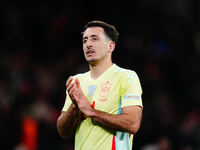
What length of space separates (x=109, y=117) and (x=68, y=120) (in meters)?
0.50

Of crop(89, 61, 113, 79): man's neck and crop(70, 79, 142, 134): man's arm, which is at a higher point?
crop(89, 61, 113, 79): man's neck

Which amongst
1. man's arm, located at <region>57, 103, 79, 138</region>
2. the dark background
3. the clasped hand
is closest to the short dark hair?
the clasped hand

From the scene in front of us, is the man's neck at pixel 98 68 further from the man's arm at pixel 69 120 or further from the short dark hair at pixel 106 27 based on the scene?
the man's arm at pixel 69 120

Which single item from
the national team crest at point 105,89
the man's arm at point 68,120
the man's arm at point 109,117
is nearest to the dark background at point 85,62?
the man's arm at point 68,120

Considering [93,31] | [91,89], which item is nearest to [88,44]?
[93,31]

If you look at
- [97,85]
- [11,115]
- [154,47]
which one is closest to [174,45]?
[154,47]

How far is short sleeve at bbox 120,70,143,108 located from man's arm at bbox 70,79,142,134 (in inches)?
2.8

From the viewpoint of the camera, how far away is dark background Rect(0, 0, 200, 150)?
8.91 meters

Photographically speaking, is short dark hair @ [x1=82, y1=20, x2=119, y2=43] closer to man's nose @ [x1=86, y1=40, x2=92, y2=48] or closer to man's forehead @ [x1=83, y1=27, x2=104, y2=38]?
man's forehead @ [x1=83, y1=27, x2=104, y2=38]

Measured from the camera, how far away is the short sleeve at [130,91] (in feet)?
13.9

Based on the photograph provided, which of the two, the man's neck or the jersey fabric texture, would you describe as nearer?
the jersey fabric texture

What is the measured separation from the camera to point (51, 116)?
9.35 metres

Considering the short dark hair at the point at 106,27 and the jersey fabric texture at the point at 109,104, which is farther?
the short dark hair at the point at 106,27

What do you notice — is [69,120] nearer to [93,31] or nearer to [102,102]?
[102,102]
